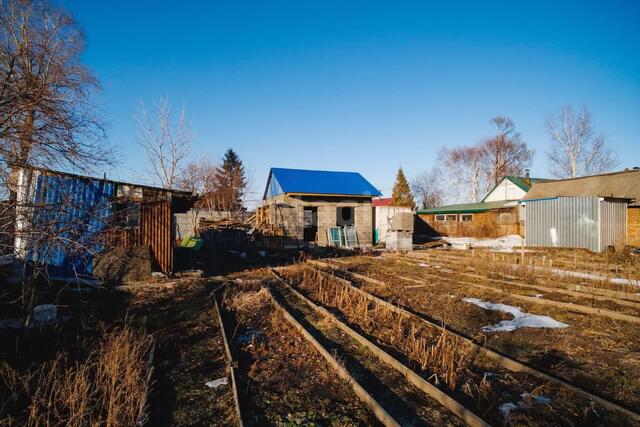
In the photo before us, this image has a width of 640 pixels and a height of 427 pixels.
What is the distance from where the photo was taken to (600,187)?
2544cm

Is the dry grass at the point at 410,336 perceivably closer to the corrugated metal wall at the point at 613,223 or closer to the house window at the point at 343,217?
the house window at the point at 343,217

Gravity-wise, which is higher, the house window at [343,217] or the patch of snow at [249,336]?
the house window at [343,217]

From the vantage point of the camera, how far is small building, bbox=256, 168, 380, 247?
21.5m

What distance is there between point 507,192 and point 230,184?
3512cm

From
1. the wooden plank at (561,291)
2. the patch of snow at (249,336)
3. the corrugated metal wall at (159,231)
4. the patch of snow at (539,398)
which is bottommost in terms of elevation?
the patch of snow at (249,336)

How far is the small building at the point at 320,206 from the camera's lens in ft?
70.4

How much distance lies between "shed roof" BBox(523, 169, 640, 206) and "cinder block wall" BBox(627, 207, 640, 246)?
513 mm

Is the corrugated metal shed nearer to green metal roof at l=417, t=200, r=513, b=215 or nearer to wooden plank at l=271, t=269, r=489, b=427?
green metal roof at l=417, t=200, r=513, b=215

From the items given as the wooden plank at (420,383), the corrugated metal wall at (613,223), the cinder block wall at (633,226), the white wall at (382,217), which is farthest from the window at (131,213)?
the cinder block wall at (633,226)

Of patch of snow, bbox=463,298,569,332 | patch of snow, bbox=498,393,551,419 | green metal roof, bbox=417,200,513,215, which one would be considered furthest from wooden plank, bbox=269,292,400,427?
green metal roof, bbox=417,200,513,215

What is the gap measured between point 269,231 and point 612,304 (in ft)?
55.8

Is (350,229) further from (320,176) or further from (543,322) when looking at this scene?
(543,322)

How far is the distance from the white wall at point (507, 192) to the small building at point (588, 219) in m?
12.9

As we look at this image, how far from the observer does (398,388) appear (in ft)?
13.5
